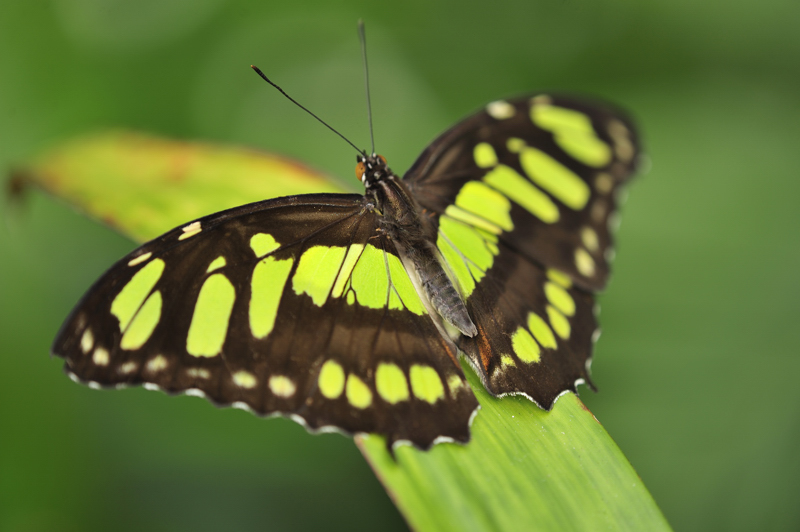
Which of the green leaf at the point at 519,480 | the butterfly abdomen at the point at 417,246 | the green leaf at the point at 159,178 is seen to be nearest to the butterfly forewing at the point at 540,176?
the butterfly abdomen at the point at 417,246

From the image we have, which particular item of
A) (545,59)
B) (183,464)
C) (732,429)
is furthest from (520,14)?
(183,464)

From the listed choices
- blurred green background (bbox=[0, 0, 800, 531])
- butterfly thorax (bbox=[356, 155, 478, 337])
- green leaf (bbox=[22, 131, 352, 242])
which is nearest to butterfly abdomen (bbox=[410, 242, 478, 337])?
butterfly thorax (bbox=[356, 155, 478, 337])

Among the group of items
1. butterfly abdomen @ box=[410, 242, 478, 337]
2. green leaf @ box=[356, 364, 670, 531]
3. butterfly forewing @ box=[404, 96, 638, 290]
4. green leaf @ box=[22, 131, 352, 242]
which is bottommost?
green leaf @ box=[356, 364, 670, 531]

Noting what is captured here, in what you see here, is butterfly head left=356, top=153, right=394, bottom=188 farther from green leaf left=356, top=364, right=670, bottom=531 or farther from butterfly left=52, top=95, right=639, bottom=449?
green leaf left=356, top=364, right=670, bottom=531

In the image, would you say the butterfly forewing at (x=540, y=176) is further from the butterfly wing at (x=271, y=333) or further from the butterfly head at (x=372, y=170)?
the butterfly wing at (x=271, y=333)

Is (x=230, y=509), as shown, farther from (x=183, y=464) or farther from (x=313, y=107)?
(x=313, y=107)
